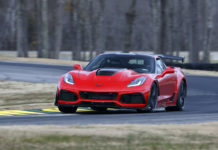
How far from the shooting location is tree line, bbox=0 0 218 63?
41031 millimetres

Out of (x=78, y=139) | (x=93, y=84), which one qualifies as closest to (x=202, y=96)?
(x=93, y=84)

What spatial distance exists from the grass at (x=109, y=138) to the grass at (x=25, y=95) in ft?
18.5

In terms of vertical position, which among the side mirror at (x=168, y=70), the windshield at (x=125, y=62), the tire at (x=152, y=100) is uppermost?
the windshield at (x=125, y=62)

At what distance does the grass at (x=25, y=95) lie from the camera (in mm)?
13203

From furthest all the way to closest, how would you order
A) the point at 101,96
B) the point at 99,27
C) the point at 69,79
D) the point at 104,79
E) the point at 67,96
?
the point at 99,27 < the point at 69,79 < the point at 67,96 < the point at 104,79 < the point at 101,96

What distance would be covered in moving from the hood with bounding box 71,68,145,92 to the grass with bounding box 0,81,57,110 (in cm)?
246

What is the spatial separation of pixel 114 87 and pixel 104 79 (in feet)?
0.82

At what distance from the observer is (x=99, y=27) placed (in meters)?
47.6

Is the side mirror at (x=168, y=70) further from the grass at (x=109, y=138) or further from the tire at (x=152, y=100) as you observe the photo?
the grass at (x=109, y=138)

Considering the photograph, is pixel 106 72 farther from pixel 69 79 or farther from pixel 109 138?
pixel 109 138

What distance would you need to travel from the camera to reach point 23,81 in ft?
63.2

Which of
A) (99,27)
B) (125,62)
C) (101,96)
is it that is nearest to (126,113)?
(101,96)

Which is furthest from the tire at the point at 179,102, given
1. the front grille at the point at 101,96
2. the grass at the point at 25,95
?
the grass at the point at 25,95

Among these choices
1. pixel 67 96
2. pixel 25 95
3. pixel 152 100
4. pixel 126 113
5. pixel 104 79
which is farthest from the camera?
pixel 25 95
